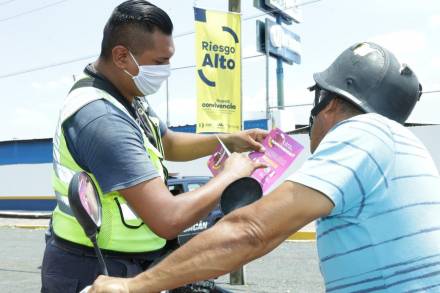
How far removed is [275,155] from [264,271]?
658 centimetres

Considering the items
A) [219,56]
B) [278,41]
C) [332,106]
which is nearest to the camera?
[332,106]

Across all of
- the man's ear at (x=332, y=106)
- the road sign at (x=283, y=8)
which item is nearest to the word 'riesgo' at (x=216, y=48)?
the man's ear at (x=332, y=106)

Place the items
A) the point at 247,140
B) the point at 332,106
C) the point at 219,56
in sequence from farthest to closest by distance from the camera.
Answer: the point at 219,56 < the point at 247,140 < the point at 332,106

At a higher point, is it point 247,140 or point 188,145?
point 247,140

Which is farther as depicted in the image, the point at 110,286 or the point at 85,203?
the point at 85,203

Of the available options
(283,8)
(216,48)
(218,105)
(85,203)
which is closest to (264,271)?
(218,105)

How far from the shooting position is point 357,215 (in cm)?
164

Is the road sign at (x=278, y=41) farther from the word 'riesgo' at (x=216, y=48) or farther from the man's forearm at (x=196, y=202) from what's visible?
the man's forearm at (x=196, y=202)

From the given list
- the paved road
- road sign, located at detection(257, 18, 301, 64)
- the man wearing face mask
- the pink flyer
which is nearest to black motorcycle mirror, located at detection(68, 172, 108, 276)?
the man wearing face mask

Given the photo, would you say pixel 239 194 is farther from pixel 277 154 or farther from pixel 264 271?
pixel 264 271

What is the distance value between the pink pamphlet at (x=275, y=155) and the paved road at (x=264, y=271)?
5.03m

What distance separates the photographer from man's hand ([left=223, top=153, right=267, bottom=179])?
2139 mm

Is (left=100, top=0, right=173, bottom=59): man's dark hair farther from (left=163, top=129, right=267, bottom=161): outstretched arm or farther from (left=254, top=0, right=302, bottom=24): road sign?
(left=254, top=0, right=302, bottom=24): road sign

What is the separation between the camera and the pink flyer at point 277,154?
96.3 inches
